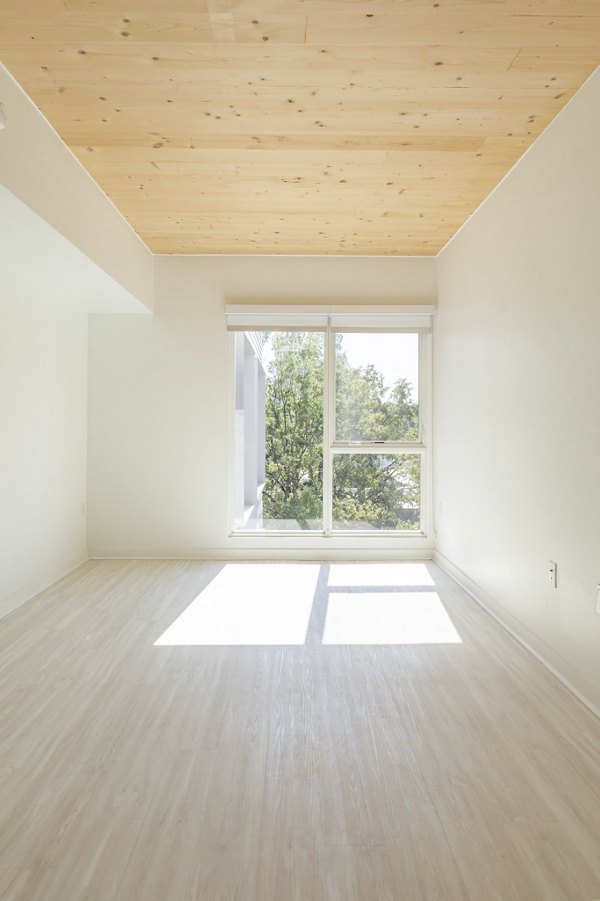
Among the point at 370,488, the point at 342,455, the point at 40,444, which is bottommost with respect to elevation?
the point at 370,488

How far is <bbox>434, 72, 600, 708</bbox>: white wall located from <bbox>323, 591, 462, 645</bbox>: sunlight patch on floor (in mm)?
371

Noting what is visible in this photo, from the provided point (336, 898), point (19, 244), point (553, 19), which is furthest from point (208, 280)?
point (336, 898)

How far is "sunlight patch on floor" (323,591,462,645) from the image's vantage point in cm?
312

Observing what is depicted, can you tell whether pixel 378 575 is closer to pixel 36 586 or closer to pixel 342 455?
pixel 342 455

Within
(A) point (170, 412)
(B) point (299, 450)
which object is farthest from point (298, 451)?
(A) point (170, 412)

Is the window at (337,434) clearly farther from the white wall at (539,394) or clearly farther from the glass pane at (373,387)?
the white wall at (539,394)

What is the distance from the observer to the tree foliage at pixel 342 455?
5.02m

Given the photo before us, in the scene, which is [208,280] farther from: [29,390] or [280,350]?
[29,390]

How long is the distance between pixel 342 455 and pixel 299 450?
1.26 feet

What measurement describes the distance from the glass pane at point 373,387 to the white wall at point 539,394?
2.73ft

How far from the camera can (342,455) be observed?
5.03 m

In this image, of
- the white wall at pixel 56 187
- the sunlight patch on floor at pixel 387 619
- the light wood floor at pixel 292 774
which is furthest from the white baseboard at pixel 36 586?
the white wall at pixel 56 187

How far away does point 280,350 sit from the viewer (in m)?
5.04

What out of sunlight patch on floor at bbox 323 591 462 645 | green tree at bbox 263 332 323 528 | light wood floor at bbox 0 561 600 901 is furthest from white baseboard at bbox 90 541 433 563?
light wood floor at bbox 0 561 600 901
